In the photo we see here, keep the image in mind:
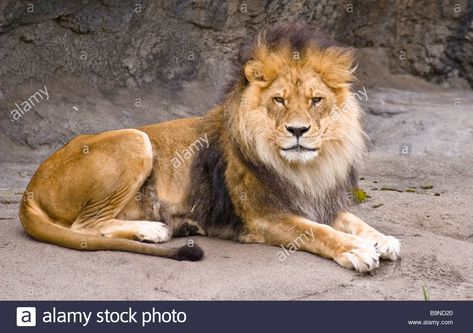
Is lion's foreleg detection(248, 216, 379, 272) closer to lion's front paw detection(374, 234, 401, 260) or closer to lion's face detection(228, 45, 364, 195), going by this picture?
lion's front paw detection(374, 234, 401, 260)

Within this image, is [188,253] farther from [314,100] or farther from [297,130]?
[314,100]

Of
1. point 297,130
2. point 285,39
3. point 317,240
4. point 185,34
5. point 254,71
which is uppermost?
point 285,39

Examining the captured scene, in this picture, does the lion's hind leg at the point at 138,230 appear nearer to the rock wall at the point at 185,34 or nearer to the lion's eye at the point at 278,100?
the lion's eye at the point at 278,100

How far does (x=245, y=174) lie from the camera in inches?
211

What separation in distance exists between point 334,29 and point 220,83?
163cm

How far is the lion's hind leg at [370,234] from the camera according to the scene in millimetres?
5078

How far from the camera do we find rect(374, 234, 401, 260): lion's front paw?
507cm

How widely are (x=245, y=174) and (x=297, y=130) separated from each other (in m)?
0.51

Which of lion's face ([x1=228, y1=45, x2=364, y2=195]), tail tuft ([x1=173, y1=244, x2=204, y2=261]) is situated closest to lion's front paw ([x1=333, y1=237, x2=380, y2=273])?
lion's face ([x1=228, y1=45, x2=364, y2=195])

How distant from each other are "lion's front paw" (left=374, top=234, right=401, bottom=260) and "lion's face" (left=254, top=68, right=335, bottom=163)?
60 cm

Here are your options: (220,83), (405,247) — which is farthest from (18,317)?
(220,83)

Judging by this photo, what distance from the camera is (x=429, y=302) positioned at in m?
4.38

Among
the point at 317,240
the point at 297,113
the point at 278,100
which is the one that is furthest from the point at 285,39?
the point at 317,240

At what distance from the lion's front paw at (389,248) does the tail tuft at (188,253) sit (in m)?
0.98
